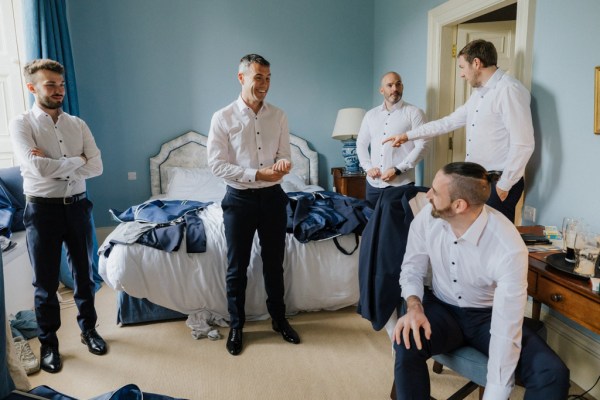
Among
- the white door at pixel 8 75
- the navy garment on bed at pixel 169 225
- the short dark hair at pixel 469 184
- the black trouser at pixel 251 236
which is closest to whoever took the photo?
the short dark hair at pixel 469 184

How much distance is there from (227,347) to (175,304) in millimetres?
450

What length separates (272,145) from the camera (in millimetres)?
2490

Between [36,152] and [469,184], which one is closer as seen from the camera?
[469,184]

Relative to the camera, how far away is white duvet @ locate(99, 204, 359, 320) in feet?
8.42

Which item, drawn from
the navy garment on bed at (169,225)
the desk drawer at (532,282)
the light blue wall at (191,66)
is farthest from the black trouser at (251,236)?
the light blue wall at (191,66)

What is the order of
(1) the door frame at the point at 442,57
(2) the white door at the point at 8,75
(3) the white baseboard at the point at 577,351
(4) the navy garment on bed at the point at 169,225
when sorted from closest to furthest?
(3) the white baseboard at the point at 577,351, (4) the navy garment on bed at the point at 169,225, (1) the door frame at the point at 442,57, (2) the white door at the point at 8,75

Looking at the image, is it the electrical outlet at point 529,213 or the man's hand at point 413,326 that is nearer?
the man's hand at point 413,326

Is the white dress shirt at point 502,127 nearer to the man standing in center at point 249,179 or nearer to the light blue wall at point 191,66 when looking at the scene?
the man standing in center at point 249,179

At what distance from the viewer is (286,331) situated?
257cm

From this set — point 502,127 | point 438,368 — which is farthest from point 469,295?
point 502,127

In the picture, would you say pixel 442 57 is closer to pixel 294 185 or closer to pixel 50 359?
pixel 294 185

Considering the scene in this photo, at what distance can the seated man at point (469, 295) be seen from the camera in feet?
4.66

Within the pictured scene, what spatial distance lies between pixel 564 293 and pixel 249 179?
1.51 m

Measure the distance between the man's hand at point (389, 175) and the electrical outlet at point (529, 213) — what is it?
943mm
